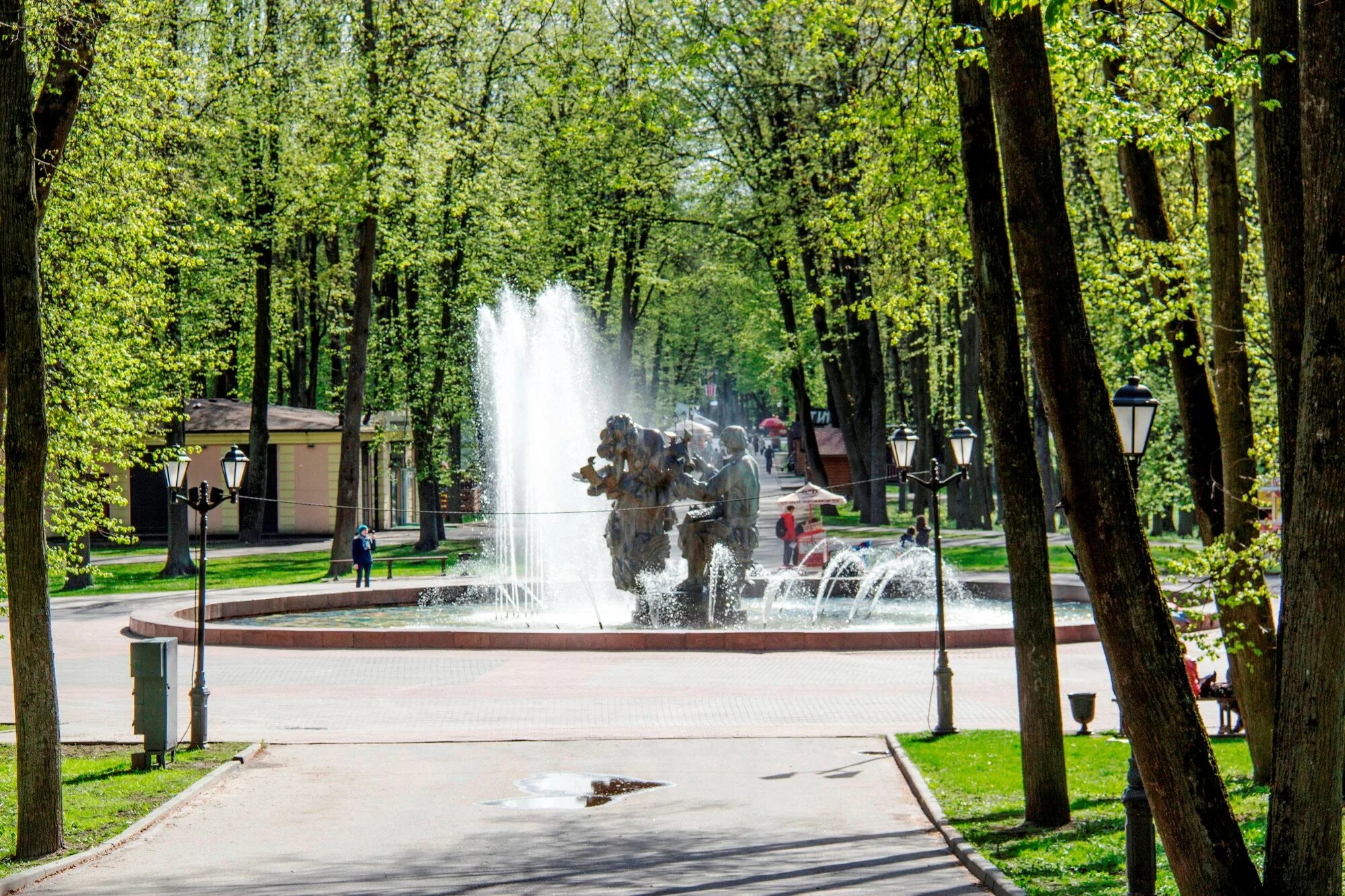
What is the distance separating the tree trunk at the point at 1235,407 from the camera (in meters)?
10.0

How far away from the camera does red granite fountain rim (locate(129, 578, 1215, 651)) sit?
65.8 ft

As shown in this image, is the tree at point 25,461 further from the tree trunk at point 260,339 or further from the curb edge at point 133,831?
the tree trunk at point 260,339

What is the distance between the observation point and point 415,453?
39.4 m

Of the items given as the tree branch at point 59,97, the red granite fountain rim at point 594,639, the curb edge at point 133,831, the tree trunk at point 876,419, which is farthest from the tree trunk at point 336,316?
the tree branch at point 59,97

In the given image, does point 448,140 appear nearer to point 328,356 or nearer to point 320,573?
point 320,573

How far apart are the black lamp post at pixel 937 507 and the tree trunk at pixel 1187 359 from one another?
9.78 feet

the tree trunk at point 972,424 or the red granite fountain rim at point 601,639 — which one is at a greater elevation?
the tree trunk at point 972,424

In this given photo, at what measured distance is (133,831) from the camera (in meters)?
10.2

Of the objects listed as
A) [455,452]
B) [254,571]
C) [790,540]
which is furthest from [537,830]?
[455,452]

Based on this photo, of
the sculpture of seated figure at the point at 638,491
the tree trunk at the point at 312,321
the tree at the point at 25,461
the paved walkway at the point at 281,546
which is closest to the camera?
the tree at the point at 25,461

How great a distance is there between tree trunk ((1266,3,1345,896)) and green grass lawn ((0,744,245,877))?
24.7 feet

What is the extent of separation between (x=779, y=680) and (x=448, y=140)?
19.0m

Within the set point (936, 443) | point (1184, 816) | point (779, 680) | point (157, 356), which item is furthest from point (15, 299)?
point (936, 443)

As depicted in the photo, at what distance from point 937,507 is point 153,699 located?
749 centimetres
